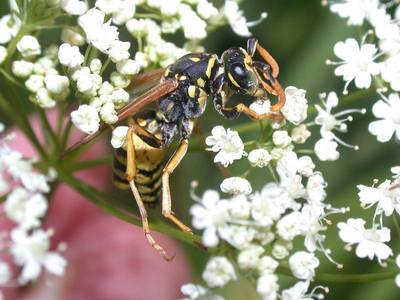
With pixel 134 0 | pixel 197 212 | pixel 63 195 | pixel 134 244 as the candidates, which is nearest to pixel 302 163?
pixel 197 212

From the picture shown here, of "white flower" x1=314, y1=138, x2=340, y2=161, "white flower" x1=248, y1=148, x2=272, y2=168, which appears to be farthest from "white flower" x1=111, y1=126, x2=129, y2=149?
"white flower" x1=314, y1=138, x2=340, y2=161

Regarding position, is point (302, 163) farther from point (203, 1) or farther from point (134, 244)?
point (134, 244)

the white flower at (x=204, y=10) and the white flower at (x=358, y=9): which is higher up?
the white flower at (x=204, y=10)

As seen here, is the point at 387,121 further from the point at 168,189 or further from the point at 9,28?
the point at 9,28

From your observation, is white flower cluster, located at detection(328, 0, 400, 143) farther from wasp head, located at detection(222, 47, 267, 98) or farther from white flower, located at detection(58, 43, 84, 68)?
white flower, located at detection(58, 43, 84, 68)

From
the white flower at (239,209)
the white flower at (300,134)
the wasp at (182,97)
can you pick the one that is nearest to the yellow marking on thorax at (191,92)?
the wasp at (182,97)

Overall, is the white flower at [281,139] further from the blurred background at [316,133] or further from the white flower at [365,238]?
the blurred background at [316,133]

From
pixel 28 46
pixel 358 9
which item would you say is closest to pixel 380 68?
pixel 358 9
